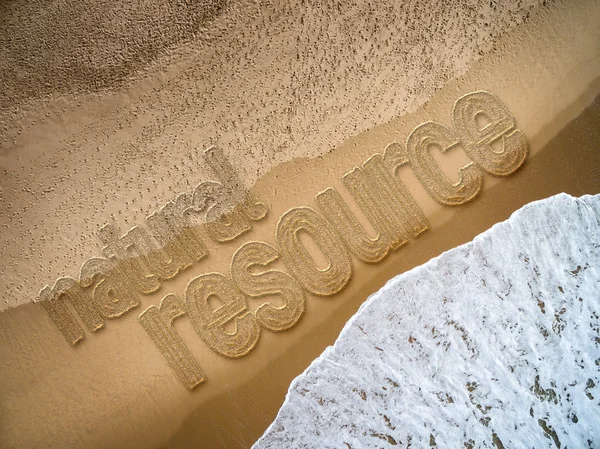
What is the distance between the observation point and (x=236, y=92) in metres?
2.25

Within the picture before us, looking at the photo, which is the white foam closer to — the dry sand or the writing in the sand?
the dry sand

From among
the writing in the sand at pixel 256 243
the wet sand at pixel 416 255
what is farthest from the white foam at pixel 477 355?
the writing in the sand at pixel 256 243

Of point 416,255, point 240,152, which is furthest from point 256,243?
point 416,255

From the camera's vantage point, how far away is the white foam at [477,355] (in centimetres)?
205

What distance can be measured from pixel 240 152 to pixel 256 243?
440 millimetres

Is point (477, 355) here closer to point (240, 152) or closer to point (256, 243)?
point (256, 243)

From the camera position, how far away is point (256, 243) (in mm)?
2207

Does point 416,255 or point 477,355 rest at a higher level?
point 416,255

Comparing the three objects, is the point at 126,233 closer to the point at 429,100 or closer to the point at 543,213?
the point at 429,100

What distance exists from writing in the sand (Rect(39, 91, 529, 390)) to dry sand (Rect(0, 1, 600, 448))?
0.05 m

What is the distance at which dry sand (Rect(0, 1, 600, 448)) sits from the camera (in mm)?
2158

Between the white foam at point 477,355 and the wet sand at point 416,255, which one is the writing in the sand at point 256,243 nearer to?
the wet sand at point 416,255

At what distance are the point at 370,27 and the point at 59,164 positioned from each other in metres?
1.64

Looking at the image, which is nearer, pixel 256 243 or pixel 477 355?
pixel 477 355
